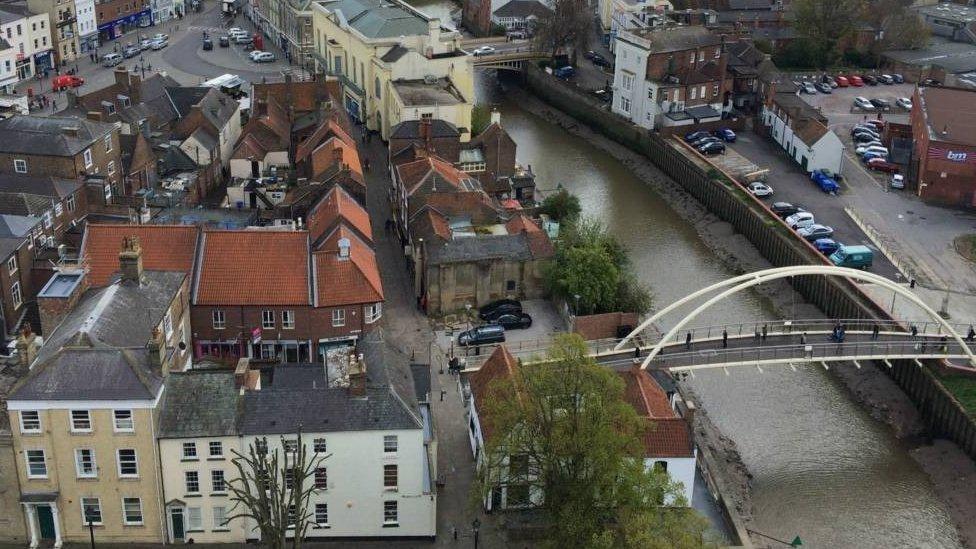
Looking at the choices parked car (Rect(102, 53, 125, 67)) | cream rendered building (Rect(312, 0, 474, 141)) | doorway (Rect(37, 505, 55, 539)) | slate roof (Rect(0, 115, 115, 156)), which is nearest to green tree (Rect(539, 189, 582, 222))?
cream rendered building (Rect(312, 0, 474, 141))

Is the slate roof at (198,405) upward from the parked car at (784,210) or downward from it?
upward

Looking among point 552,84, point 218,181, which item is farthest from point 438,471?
point 552,84

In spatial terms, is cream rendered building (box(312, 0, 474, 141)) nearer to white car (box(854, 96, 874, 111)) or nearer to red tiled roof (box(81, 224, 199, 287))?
red tiled roof (box(81, 224, 199, 287))

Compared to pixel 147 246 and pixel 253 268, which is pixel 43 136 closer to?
pixel 147 246

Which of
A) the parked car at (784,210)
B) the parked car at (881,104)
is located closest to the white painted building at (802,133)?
the parked car at (784,210)

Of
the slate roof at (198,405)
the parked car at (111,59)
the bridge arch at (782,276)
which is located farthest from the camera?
the parked car at (111,59)

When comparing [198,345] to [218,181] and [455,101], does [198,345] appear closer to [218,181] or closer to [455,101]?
[218,181]

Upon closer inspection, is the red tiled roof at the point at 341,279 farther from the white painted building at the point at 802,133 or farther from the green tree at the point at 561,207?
the white painted building at the point at 802,133
